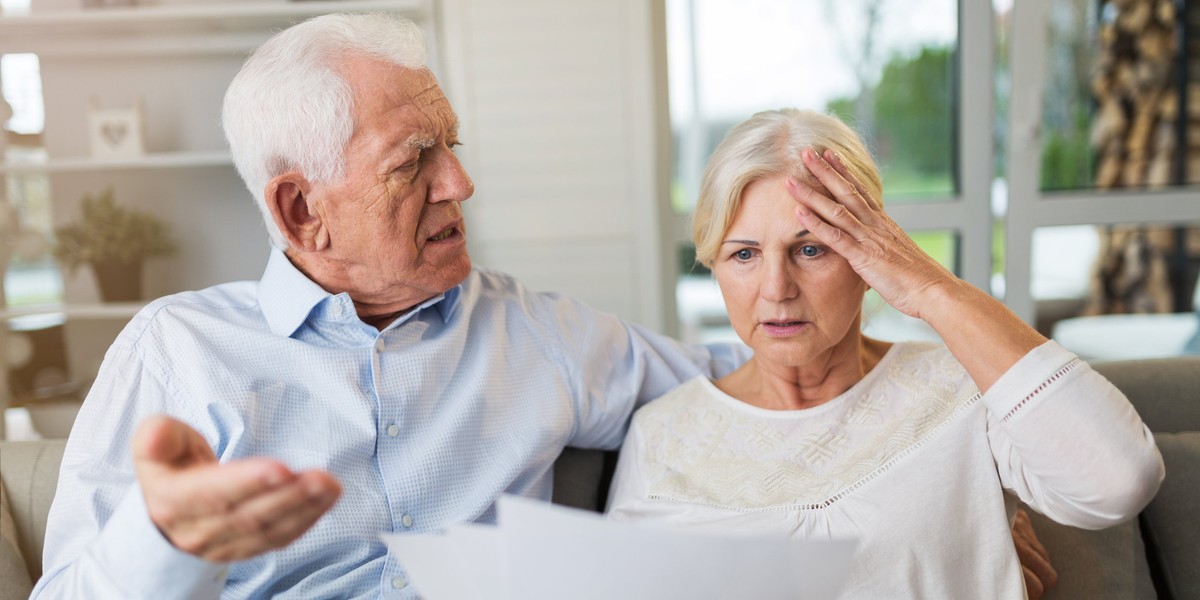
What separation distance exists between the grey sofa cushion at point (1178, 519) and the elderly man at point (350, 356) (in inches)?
34.0

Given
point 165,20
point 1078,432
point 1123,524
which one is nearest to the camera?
point 1078,432

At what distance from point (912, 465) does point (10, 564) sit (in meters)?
1.37

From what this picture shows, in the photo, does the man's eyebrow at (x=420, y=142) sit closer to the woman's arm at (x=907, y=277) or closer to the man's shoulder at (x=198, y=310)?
the man's shoulder at (x=198, y=310)

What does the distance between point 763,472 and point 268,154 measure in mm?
881

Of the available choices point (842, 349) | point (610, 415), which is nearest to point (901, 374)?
point (842, 349)

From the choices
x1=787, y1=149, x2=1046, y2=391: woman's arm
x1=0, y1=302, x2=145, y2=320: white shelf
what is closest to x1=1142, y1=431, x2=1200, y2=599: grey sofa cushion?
x1=787, y1=149, x2=1046, y2=391: woman's arm

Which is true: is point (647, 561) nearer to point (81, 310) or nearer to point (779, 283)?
point (779, 283)

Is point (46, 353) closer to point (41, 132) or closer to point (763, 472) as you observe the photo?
point (41, 132)

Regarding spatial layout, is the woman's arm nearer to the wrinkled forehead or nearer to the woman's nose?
the woman's nose

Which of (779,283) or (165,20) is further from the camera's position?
(165,20)

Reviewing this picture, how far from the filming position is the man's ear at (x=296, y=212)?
Answer: 4.82 feet

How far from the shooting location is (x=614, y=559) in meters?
0.87

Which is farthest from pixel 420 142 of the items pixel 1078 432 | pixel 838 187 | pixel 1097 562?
pixel 1097 562

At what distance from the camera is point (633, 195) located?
3.16 meters
